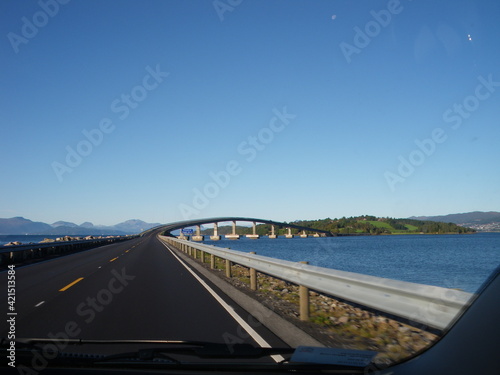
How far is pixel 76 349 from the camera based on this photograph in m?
5.27

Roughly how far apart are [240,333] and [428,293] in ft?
11.4

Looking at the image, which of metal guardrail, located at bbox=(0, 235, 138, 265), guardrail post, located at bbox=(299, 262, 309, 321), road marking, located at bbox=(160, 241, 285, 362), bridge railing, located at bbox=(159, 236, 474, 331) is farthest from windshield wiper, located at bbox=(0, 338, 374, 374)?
metal guardrail, located at bbox=(0, 235, 138, 265)

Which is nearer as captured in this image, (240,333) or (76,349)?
(76,349)

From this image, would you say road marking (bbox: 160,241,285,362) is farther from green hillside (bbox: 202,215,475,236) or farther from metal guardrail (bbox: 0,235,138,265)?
metal guardrail (bbox: 0,235,138,265)

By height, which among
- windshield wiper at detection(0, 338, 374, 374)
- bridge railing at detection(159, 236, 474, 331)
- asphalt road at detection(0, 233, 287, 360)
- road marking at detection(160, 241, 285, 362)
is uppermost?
bridge railing at detection(159, 236, 474, 331)

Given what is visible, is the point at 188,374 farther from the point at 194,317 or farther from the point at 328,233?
the point at 328,233

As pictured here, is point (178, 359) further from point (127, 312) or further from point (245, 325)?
point (127, 312)

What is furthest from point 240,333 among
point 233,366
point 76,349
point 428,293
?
point 428,293

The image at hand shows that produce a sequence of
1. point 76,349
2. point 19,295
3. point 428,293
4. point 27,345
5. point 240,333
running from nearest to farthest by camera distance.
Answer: point 428,293
point 27,345
point 76,349
point 240,333
point 19,295

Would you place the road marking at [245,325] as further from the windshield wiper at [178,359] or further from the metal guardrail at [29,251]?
the metal guardrail at [29,251]
